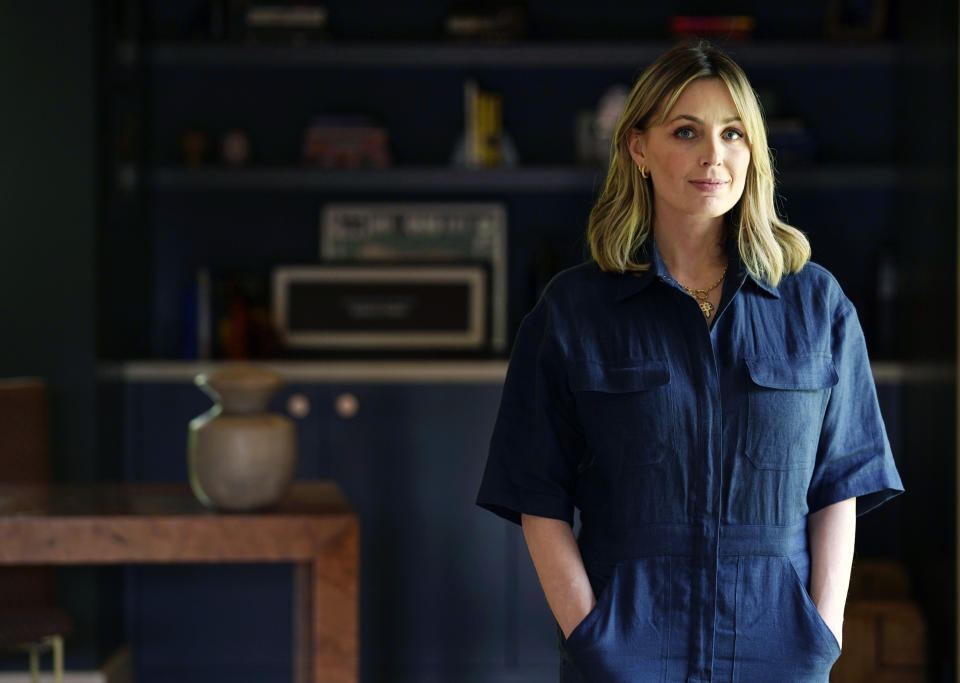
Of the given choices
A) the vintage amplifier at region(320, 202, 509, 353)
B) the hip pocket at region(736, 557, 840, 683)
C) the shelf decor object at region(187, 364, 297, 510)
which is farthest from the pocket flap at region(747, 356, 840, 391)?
the vintage amplifier at region(320, 202, 509, 353)

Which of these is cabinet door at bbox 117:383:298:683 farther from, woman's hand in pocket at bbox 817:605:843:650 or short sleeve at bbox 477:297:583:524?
woman's hand in pocket at bbox 817:605:843:650

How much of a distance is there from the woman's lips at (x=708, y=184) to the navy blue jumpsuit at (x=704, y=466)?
0.33 feet

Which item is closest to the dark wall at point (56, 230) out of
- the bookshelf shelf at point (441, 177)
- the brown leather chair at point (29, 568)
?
the brown leather chair at point (29, 568)

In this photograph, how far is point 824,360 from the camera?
154 cm

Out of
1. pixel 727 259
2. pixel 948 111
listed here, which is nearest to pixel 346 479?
pixel 948 111

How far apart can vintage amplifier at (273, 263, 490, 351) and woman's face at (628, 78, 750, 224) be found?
8.06 feet

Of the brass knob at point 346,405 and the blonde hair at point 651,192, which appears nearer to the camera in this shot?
the blonde hair at point 651,192

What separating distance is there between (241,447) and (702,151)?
1.29 m

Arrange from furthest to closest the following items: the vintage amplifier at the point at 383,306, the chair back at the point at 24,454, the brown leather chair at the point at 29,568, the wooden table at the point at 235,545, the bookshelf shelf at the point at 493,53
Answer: the vintage amplifier at the point at 383,306
the bookshelf shelf at the point at 493,53
the chair back at the point at 24,454
the brown leather chair at the point at 29,568
the wooden table at the point at 235,545

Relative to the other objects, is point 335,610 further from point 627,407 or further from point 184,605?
point 184,605

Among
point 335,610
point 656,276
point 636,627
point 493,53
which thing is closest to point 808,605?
point 636,627

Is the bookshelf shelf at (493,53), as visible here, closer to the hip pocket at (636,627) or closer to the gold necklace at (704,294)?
the gold necklace at (704,294)

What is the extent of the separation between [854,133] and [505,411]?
283cm

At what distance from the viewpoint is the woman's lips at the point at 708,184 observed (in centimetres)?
151
